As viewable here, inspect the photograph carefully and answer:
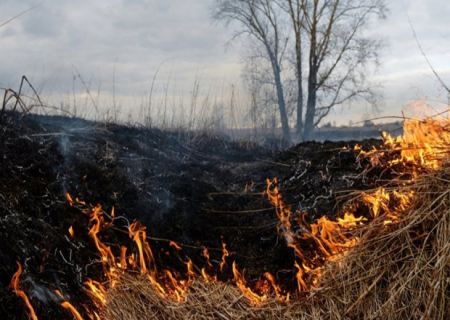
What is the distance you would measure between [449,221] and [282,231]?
2.02 metres

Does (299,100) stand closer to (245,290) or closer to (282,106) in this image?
(282,106)

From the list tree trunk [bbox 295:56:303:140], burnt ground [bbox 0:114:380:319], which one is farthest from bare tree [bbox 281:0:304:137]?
burnt ground [bbox 0:114:380:319]

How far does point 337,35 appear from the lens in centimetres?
1741

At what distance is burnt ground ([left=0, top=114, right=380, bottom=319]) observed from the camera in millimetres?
3510

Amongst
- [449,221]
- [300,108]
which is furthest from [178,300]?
[300,108]

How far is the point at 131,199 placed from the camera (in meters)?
4.81

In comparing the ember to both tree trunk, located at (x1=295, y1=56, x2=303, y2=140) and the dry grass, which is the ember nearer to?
the dry grass

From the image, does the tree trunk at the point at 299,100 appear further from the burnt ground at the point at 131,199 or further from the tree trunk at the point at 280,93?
the burnt ground at the point at 131,199

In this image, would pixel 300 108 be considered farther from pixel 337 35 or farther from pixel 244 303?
pixel 244 303

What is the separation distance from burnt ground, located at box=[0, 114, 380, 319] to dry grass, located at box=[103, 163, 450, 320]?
465 mm

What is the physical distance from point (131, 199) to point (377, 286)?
104 inches

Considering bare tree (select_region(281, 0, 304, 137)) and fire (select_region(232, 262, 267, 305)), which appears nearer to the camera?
fire (select_region(232, 262, 267, 305))

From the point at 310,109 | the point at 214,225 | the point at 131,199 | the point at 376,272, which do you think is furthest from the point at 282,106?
the point at 376,272

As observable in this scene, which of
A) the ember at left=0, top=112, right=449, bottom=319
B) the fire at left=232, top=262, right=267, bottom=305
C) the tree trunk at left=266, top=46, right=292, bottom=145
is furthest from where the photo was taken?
the tree trunk at left=266, top=46, right=292, bottom=145
